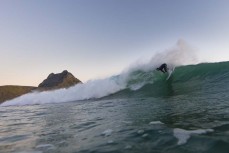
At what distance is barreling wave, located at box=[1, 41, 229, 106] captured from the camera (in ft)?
58.0

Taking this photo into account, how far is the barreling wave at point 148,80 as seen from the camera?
1767 cm

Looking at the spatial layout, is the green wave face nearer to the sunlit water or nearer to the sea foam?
the sunlit water

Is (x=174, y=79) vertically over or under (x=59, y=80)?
under

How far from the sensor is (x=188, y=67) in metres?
21.6

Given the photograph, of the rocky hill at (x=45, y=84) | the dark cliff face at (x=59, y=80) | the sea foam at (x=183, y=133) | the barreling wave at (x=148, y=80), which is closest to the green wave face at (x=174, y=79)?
the barreling wave at (x=148, y=80)

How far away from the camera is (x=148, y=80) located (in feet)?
68.6

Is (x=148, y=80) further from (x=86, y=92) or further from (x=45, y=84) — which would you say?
(x=45, y=84)

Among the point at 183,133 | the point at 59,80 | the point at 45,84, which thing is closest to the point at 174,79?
the point at 183,133

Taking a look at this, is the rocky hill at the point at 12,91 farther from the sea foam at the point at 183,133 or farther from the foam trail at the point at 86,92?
the sea foam at the point at 183,133

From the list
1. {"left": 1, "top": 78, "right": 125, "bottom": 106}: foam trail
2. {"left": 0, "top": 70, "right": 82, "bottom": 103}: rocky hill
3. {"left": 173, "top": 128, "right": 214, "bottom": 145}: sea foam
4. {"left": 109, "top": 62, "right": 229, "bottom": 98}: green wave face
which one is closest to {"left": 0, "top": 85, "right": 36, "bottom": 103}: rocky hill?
{"left": 0, "top": 70, "right": 82, "bottom": 103}: rocky hill

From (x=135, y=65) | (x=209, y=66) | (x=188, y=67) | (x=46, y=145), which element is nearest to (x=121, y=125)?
(x=46, y=145)

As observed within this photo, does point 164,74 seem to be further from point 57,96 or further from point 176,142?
point 176,142

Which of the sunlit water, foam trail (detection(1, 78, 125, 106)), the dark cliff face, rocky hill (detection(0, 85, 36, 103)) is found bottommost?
the sunlit water

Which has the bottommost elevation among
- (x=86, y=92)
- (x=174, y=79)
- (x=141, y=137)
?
(x=141, y=137)
